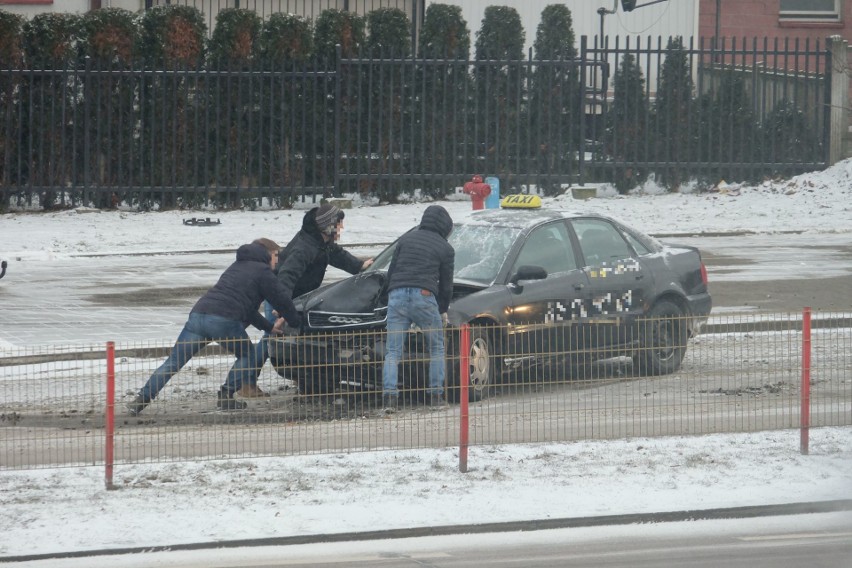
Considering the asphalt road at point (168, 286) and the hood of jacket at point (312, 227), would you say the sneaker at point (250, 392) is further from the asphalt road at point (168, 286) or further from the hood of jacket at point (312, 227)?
the asphalt road at point (168, 286)

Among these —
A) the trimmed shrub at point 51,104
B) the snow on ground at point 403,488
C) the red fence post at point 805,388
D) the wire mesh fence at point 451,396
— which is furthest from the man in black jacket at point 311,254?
the trimmed shrub at point 51,104

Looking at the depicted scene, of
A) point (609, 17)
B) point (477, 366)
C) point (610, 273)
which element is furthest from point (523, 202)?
point (609, 17)

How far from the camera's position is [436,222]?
1108 cm

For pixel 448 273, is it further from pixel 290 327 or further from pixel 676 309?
pixel 676 309

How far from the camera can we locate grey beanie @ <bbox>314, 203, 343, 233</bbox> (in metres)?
11.8

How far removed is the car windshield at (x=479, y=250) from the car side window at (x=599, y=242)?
65 centimetres

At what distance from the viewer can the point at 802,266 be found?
17969mm

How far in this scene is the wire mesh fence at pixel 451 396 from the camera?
9.42 m

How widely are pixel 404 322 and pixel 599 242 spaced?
217 cm

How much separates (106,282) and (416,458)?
884cm

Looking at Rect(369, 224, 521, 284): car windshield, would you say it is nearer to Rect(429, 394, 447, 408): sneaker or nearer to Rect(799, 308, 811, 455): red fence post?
Rect(429, 394, 447, 408): sneaker

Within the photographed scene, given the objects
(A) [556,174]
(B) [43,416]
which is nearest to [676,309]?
(B) [43,416]

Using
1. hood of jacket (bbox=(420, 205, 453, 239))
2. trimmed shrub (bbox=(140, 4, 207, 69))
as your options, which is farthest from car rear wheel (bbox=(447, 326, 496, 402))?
trimmed shrub (bbox=(140, 4, 207, 69))

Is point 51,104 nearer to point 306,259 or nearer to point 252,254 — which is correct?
point 306,259
